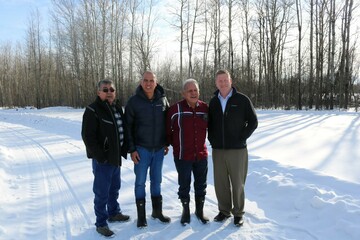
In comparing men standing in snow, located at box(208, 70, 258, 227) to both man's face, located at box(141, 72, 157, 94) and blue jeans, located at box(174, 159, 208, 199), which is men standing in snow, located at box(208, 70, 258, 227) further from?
man's face, located at box(141, 72, 157, 94)

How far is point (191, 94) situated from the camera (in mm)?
4133

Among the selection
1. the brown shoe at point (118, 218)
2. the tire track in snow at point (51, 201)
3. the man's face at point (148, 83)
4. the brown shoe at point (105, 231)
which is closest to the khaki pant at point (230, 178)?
the man's face at point (148, 83)

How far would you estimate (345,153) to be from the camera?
739cm

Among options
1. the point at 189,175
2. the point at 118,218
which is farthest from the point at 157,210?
the point at 189,175

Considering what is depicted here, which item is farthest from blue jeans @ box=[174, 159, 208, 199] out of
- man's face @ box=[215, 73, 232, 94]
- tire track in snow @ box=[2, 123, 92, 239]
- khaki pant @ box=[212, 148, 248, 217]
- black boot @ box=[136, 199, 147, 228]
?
tire track in snow @ box=[2, 123, 92, 239]

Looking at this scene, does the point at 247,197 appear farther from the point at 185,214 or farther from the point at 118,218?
the point at 118,218

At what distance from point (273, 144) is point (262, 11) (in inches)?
831

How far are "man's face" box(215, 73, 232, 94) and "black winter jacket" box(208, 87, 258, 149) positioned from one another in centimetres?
12

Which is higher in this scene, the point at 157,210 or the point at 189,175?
the point at 189,175

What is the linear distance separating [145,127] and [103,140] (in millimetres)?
582

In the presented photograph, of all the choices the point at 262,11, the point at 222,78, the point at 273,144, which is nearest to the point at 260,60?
the point at 262,11

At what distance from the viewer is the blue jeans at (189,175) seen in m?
4.20

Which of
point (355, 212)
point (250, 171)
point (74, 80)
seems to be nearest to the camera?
point (355, 212)

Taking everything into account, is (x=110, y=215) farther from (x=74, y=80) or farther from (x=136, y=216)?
(x=74, y=80)
